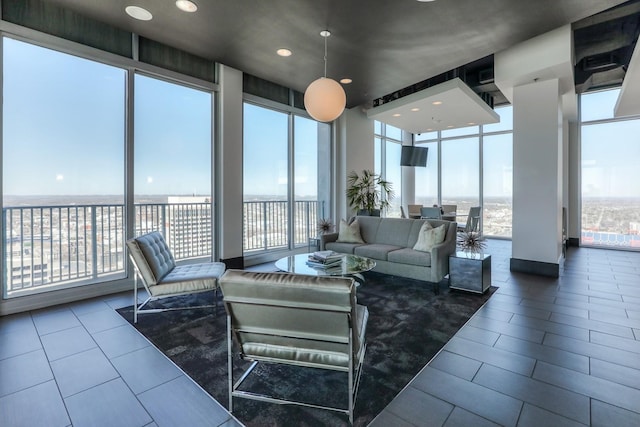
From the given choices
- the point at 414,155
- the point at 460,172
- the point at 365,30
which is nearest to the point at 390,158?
the point at 414,155

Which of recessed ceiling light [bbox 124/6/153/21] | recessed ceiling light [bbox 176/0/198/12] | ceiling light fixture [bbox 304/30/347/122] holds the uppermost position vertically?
recessed ceiling light [bbox 124/6/153/21]

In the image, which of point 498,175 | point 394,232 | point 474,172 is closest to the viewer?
point 394,232

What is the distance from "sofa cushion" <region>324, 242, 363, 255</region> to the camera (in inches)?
186

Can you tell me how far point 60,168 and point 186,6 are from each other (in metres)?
2.36

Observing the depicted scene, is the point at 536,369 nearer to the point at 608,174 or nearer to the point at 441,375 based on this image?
the point at 441,375

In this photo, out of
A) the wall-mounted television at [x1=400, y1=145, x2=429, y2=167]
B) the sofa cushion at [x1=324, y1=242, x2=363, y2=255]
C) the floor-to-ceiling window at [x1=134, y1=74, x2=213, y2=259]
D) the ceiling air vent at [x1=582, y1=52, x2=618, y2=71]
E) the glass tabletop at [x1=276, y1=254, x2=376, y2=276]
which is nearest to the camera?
the glass tabletop at [x1=276, y1=254, x2=376, y2=276]

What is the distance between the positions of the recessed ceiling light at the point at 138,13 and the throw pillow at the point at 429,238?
4189 millimetres

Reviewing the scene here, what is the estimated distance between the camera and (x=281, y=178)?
5996 mm

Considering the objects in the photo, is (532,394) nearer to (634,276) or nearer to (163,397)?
(163,397)

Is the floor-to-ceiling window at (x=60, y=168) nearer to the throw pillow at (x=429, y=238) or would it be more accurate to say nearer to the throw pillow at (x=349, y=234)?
the throw pillow at (x=349, y=234)

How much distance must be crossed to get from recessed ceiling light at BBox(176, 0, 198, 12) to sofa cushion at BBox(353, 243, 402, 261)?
3.57 m

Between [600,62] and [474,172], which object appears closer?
[600,62]

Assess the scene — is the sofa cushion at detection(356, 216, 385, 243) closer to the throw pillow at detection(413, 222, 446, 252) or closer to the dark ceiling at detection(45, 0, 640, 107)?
the throw pillow at detection(413, 222, 446, 252)

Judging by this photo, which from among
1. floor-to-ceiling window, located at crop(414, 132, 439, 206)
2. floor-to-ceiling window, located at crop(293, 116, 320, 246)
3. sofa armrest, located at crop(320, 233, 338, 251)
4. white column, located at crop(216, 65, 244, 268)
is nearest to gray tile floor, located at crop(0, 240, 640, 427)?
white column, located at crop(216, 65, 244, 268)
